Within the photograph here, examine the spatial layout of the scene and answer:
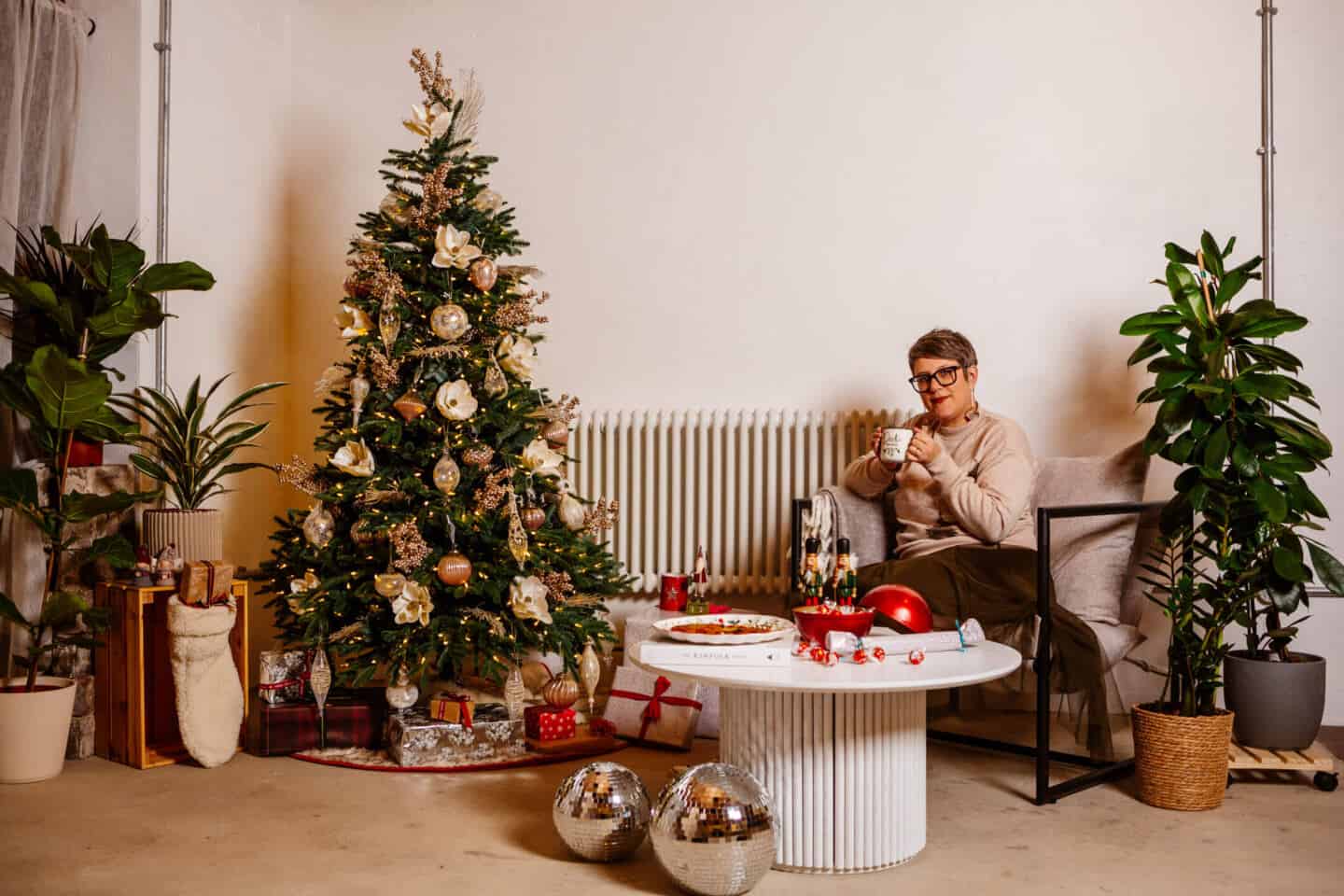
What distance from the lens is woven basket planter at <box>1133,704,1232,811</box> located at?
2.89 metres

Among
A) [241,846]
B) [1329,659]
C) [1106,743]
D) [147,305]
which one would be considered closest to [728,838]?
[241,846]

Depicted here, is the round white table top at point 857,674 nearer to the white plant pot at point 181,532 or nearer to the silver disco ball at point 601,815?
the silver disco ball at point 601,815

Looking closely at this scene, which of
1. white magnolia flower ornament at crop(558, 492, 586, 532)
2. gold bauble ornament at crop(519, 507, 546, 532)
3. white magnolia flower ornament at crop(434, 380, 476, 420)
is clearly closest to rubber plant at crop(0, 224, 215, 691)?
white magnolia flower ornament at crop(434, 380, 476, 420)

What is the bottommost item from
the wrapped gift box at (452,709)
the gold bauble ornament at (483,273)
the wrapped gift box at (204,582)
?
the wrapped gift box at (452,709)

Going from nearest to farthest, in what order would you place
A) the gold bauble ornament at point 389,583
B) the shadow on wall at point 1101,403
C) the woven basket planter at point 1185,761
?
the woven basket planter at point 1185,761 < the gold bauble ornament at point 389,583 < the shadow on wall at point 1101,403

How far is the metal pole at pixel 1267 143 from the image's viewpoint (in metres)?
3.92

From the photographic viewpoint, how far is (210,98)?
4.12 m

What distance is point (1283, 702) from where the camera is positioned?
3.20m

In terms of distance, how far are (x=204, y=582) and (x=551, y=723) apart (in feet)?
3.54

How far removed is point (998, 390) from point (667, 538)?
1.33 metres

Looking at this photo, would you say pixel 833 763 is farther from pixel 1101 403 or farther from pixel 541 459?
pixel 1101 403

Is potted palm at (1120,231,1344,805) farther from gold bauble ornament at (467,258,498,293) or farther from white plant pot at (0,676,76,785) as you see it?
white plant pot at (0,676,76,785)

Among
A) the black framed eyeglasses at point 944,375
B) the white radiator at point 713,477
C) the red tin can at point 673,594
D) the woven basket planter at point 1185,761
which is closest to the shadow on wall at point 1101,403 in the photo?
the white radiator at point 713,477

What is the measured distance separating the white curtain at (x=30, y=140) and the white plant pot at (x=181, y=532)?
1.04ft
